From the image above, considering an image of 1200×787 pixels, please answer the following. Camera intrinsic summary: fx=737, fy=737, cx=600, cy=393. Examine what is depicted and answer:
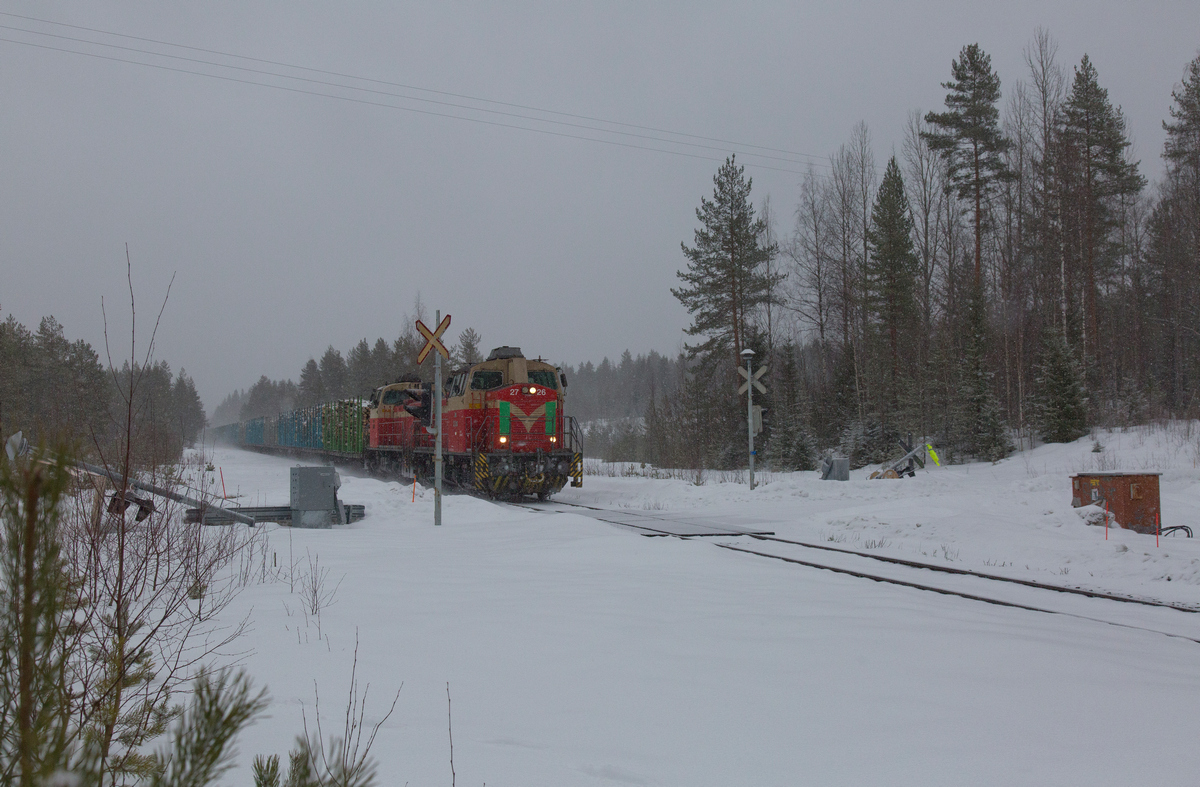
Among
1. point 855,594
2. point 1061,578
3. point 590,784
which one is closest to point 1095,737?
point 590,784

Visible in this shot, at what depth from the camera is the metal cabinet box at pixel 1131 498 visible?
33.1 ft

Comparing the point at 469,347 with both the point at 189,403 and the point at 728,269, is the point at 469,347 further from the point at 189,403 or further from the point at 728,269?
the point at 189,403

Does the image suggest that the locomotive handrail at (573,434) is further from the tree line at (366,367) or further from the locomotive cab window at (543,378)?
the tree line at (366,367)

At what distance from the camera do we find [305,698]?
345cm

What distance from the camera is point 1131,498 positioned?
404 inches

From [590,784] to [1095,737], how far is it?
2446mm

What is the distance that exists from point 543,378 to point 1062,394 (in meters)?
17.3

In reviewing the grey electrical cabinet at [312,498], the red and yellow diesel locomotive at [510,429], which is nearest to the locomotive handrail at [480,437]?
the red and yellow diesel locomotive at [510,429]

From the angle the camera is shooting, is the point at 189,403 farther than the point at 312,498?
Yes

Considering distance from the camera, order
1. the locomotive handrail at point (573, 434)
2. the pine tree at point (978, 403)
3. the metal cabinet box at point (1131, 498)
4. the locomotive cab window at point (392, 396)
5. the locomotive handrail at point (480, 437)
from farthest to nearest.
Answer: the pine tree at point (978, 403) → the locomotive cab window at point (392, 396) → the locomotive handrail at point (573, 434) → the locomotive handrail at point (480, 437) → the metal cabinet box at point (1131, 498)

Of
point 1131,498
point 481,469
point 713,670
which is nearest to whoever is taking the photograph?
point 713,670

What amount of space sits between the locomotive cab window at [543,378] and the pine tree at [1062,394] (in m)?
16.7

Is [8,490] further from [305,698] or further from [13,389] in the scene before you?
[13,389]

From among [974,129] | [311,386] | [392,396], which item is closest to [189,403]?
[311,386]
